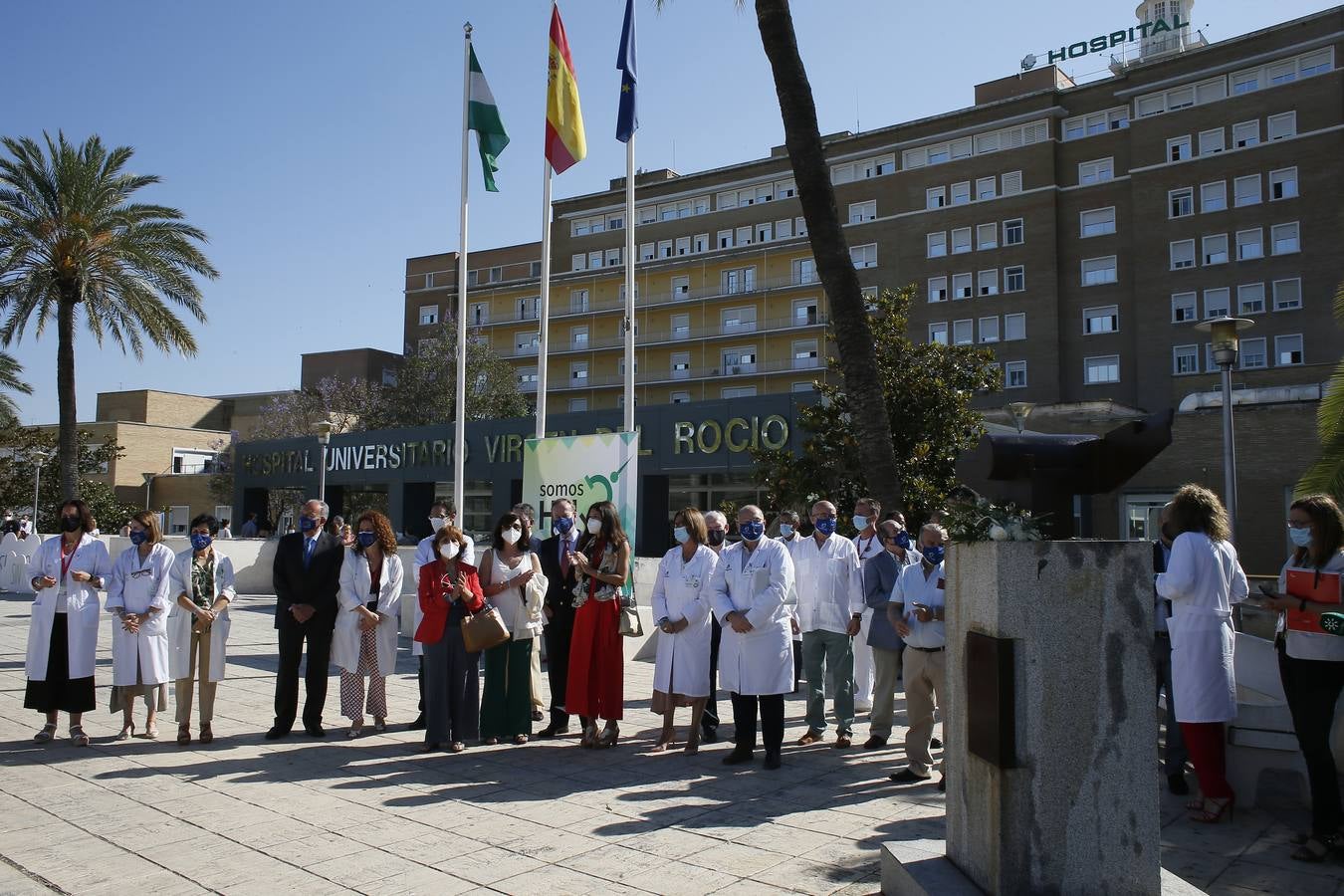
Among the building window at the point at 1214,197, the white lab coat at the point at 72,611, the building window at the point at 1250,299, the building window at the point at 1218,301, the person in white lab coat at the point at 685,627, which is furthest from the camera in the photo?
the building window at the point at 1214,197

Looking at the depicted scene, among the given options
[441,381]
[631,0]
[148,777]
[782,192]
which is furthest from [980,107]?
[148,777]

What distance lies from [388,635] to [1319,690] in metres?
7.02

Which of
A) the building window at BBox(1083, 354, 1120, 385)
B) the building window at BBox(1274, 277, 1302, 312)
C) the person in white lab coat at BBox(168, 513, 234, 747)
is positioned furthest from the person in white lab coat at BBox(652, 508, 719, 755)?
the building window at BBox(1083, 354, 1120, 385)

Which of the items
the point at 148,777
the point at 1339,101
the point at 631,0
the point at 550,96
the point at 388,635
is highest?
the point at 1339,101

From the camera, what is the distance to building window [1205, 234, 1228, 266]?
4716cm

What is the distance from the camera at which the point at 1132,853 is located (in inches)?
175

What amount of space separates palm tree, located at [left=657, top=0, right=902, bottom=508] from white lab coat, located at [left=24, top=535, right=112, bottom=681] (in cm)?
732

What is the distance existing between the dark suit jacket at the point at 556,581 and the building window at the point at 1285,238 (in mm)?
46461

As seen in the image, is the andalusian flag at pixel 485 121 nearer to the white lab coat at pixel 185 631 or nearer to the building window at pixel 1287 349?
the white lab coat at pixel 185 631

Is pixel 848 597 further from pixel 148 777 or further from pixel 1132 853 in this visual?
pixel 148 777

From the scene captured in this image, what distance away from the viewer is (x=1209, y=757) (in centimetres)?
644

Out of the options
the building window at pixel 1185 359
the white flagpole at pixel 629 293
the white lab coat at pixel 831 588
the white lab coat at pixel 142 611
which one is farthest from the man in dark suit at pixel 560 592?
the building window at pixel 1185 359

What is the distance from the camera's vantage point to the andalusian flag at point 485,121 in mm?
17562

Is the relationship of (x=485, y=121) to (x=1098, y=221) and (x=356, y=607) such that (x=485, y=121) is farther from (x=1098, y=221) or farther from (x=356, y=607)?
(x=1098, y=221)
